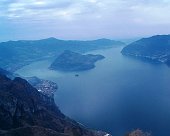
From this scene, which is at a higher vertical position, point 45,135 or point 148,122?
point 45,135

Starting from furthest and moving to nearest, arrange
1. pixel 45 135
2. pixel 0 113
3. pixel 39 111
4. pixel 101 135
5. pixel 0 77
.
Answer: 1. pixel 0 77
2. pixel 101 135
3. pixel 39 111
4. pixel 0 113
5. pixel 45 135

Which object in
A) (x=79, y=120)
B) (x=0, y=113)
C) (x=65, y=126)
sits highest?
(x=0, y=113)

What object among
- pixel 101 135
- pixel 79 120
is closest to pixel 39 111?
pixel 101 135

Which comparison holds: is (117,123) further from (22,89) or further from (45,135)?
(45,135)

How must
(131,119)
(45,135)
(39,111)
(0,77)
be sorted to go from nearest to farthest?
1. (45,135)
2. (39,111)
3. (0,77)
4. (131,119)

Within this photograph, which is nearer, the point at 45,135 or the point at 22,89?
the point at 45,135

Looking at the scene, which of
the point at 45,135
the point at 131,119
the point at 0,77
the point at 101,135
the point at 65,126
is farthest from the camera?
the point at 131,119

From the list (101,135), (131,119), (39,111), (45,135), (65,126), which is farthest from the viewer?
(131,119)

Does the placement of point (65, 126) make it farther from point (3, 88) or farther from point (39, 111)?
point (3, 88)

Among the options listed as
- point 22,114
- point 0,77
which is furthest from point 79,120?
point 22,114
